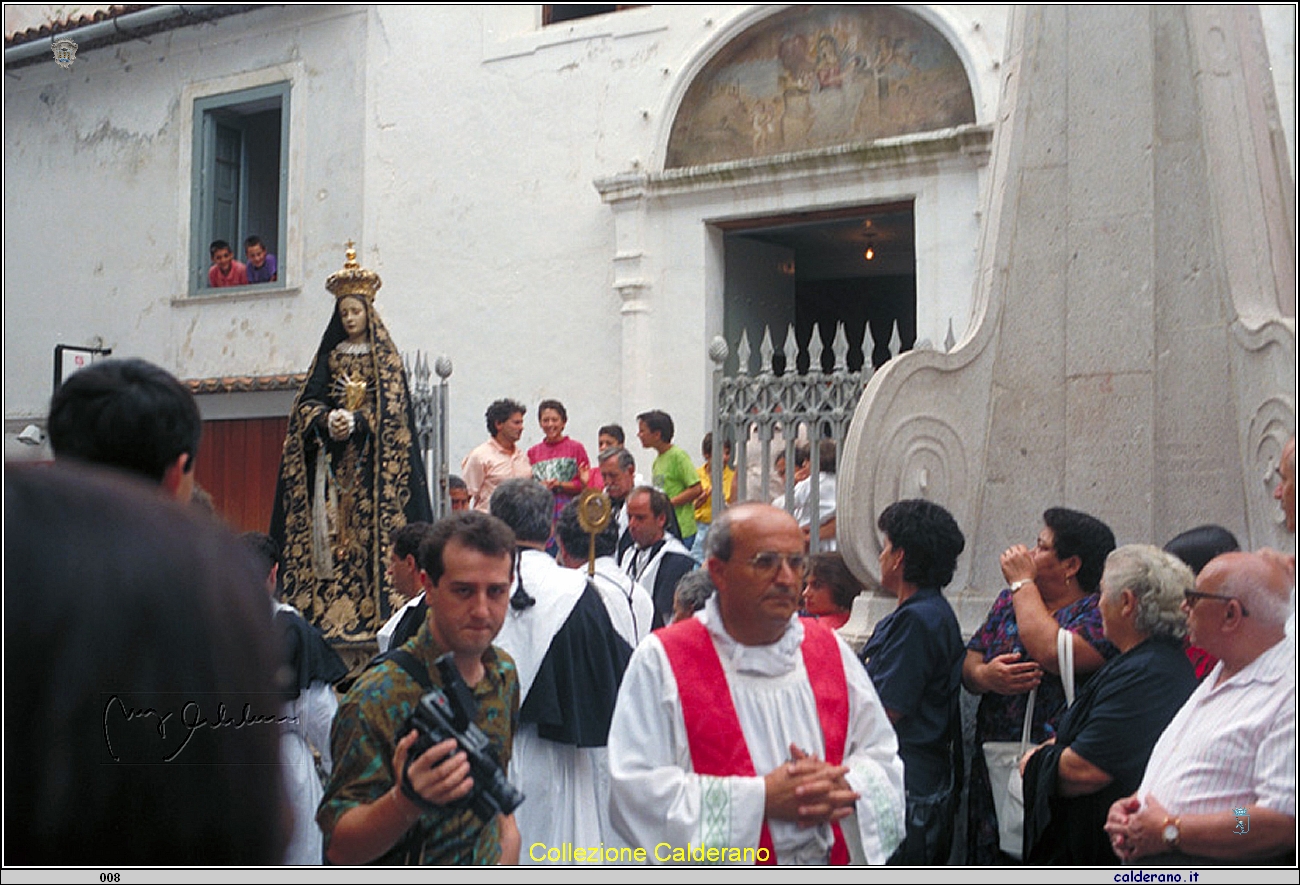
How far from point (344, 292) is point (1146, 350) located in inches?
161

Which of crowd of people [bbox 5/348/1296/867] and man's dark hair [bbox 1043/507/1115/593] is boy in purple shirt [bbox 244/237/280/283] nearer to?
crowd of people [bbox 5/348/1296/867]

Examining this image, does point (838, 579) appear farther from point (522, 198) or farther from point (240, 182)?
point (240, 182)

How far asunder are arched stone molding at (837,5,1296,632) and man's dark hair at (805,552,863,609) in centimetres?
15

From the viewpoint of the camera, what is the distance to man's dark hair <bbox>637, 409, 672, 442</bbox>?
7949 mm

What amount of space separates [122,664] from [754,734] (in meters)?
1.87

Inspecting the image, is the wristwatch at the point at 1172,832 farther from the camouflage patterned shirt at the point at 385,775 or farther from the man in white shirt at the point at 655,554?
the man in white shirt at the point at 655,554

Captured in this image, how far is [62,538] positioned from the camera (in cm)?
123

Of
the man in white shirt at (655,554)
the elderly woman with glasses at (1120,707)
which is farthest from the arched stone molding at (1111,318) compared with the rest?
the man in white shirt at (655,554)

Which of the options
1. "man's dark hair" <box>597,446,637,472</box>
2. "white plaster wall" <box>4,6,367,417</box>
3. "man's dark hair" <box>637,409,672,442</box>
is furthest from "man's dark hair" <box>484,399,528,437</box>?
"white plaster wall" <box>4,6,367,417</box>

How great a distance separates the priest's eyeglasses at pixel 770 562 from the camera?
294cm

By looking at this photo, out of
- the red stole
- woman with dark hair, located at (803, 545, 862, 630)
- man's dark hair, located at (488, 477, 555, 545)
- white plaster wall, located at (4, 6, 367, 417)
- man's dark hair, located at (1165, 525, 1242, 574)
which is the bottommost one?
the red stole

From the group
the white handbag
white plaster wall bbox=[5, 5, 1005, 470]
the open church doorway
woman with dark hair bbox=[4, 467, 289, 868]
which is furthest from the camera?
the open church doorway

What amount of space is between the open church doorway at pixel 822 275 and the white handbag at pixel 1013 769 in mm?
5648

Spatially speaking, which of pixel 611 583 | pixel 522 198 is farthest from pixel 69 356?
pixel 522 198
